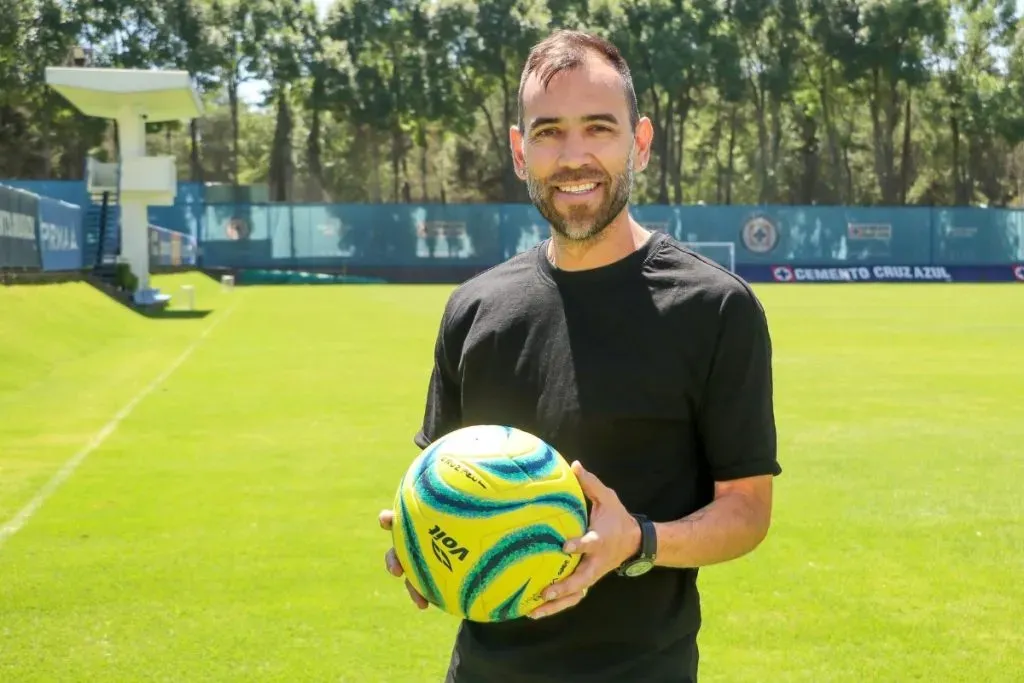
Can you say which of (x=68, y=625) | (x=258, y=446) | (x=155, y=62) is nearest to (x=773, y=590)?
(x=68, y=625)

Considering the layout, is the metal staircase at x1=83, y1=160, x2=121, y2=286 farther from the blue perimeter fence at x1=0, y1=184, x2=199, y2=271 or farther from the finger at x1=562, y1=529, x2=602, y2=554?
the finger at x1=562, y1=529, x2=602, y2=554

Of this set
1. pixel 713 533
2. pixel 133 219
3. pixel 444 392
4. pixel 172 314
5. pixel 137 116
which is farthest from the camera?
pixel 133 219

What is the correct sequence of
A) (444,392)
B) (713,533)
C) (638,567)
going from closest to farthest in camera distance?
(638,567), (713,533), (444,392)

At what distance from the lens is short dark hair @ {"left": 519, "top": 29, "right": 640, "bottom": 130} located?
307cm

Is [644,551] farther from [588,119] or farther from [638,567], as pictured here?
[588,119]

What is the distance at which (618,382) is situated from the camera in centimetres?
298

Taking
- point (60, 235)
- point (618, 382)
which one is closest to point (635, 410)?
point (618, 382)

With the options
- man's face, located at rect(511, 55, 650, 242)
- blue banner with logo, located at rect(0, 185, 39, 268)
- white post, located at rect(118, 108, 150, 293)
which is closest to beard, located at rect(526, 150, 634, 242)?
man's face, located at rect(511, 55, 650, 242)

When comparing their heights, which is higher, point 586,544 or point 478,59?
point 478,59

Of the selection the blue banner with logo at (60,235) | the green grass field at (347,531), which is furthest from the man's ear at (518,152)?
the blue banner with logo at (60,235)

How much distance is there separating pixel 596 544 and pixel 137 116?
1450 inches

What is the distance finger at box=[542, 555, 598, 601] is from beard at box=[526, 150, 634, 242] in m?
0.79

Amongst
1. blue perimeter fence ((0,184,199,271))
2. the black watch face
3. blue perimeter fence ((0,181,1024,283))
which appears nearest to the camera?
the black watch face

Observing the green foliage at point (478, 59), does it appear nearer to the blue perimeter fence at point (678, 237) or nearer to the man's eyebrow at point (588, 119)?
the blue perimeter fence at point (678, 237)
